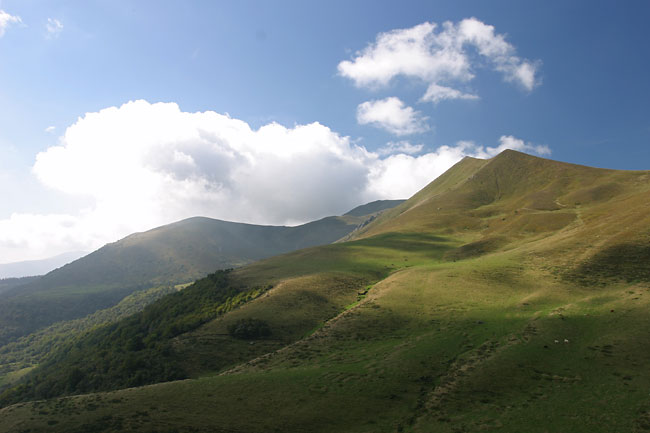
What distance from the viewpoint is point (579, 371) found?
27.2 metres

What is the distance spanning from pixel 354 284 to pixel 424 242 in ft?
160

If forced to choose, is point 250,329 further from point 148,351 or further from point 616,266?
point 616,266

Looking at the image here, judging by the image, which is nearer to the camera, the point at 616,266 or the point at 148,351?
the point at 148,351

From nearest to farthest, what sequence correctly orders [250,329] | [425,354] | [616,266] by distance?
[425,354] → [250,329] → [616,266]

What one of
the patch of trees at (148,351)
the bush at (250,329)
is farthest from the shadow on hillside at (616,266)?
the patch of trees at (148,351)

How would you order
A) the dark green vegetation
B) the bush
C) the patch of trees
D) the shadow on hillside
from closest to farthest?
the dark green vegetation, the patch of trees, the shadow on hillside, the bush

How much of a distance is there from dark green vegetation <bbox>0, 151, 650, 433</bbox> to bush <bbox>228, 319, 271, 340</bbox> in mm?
1109

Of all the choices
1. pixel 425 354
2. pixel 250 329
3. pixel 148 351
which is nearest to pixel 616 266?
pixel 425 354

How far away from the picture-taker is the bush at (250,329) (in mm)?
49034

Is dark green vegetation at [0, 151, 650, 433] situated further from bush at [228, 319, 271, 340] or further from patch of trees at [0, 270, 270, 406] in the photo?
patch of trees at [0, 270, 270, 406]

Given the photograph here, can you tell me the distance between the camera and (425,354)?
3328cm

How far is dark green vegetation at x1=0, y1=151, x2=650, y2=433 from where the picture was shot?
2252 centimetres

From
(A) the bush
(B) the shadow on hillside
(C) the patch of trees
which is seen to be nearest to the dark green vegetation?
(B) the shadow on hillside

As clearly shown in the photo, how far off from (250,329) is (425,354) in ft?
85.0
